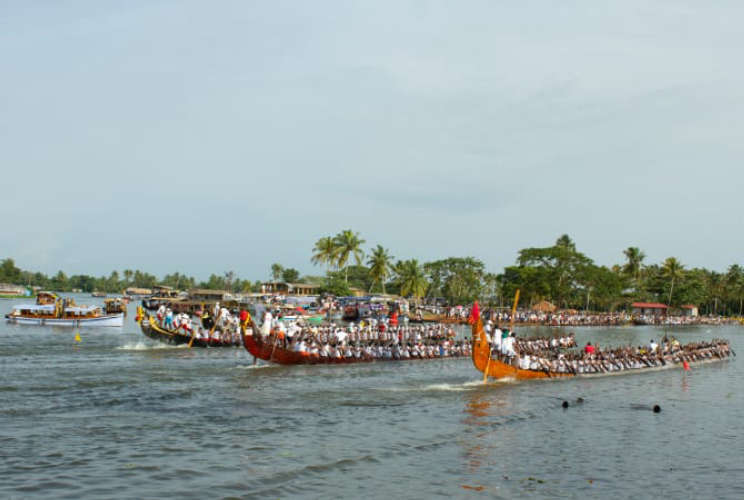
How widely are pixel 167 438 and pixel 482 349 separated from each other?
583 inches

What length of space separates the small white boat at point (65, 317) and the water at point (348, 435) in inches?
1200

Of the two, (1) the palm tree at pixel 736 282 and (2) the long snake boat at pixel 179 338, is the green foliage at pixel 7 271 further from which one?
(1) the palm tree at pixel 736 282

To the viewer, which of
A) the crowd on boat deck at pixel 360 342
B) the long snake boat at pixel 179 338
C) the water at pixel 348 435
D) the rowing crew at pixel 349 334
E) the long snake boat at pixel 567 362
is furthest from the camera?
the long snake boat at pixel 179 338

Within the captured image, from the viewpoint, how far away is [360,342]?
127ft

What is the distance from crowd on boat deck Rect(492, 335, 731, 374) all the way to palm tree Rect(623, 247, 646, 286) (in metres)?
82.6

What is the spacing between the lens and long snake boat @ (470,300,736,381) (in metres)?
27.8

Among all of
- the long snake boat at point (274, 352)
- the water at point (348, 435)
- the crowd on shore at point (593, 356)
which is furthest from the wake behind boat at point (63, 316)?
Result: the crowd on shore at point (593, 356)

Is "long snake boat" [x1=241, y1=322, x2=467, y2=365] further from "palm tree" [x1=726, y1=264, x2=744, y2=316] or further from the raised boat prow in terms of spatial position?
"palm tree" [x1=726, y1=264, x2=744, y2=316]

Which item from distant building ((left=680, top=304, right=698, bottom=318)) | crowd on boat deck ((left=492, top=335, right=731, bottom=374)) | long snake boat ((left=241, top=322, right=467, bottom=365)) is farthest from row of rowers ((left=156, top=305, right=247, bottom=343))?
distant building ((left=680, top=304, right=698, bottom=318))

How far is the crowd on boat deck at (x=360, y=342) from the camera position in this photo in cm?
3394

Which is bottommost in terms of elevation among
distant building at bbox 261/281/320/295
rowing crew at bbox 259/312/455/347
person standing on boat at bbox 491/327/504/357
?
rowing crew at bbox 259/312/455/347

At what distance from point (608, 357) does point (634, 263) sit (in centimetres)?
9751

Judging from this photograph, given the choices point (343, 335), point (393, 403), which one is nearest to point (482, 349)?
point (393, 403)

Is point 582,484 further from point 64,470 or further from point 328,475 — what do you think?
point 64,470
